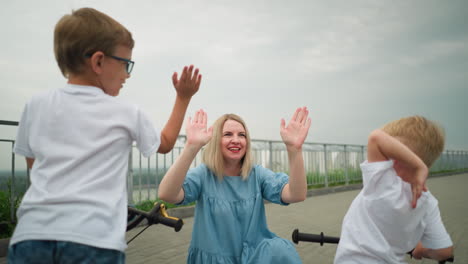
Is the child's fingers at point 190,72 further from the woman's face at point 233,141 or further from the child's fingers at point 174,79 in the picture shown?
the woman's face at point 233,141

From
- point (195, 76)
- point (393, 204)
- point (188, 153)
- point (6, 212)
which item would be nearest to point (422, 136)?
point (393, 204)

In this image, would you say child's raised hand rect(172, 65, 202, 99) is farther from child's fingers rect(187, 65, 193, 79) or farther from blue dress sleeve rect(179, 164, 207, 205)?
blue dress sleeve rect(179, 164, 207, 205)

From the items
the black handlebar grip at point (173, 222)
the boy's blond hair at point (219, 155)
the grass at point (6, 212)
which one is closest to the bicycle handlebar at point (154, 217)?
the black handlebar grip at point (173, 222)

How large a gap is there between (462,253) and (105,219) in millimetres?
Result: 4590

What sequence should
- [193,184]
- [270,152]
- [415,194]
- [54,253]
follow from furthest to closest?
1. [270,152]
2. [193,184]
3. [415,194]
4. [54,253]

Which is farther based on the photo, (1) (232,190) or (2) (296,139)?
(1) (232,190)

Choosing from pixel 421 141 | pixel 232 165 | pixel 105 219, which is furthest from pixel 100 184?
pixel 232 165

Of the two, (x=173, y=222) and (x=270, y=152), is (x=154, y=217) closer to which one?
(x=173, y=222)

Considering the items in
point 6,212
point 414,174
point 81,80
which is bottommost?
point 6,212

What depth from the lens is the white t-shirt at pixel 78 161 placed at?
1.24 metres

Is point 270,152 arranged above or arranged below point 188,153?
below

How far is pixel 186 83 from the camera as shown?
1.60 m

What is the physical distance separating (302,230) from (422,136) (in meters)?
4.83

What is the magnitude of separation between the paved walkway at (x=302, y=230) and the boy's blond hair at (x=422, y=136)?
3.04 meters
